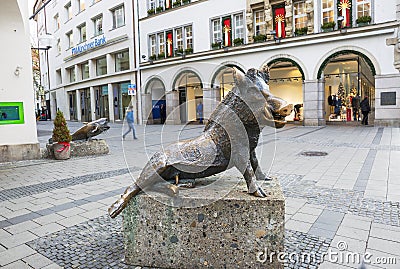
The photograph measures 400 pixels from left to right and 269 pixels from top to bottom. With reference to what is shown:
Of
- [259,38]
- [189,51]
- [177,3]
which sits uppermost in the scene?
[177,3]

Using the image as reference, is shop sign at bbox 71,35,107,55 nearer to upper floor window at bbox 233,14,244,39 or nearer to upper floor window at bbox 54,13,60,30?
upper floor window at bbox 54,13,60,30

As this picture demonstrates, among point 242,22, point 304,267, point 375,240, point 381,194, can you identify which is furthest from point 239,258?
point 242,22

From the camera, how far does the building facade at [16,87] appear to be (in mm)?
9789

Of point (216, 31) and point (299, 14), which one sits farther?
point (216, 31)

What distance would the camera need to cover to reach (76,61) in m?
35.7

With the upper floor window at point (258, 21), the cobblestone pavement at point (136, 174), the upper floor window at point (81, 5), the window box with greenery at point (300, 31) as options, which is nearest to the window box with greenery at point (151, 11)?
the upper floor window at point (258, 21)

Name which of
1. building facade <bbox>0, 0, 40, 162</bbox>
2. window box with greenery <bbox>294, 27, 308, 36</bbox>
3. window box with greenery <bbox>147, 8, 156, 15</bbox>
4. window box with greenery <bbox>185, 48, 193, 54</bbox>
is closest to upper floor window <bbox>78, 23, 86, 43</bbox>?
window box with greenery <bbox>147, 8, 156, 15</bbox>

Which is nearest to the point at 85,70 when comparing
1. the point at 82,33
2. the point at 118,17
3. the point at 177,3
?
the point at 82,33

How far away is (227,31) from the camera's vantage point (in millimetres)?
21672

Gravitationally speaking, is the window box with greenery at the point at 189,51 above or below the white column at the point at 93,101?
above

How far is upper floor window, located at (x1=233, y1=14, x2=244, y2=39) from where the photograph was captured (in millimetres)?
21375

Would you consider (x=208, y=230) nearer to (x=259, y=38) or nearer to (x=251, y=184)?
(x=251, y=184)

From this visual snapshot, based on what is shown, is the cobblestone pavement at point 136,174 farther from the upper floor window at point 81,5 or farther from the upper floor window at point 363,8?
the upper floor window at point 81,5

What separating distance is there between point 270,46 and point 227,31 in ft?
11.2
